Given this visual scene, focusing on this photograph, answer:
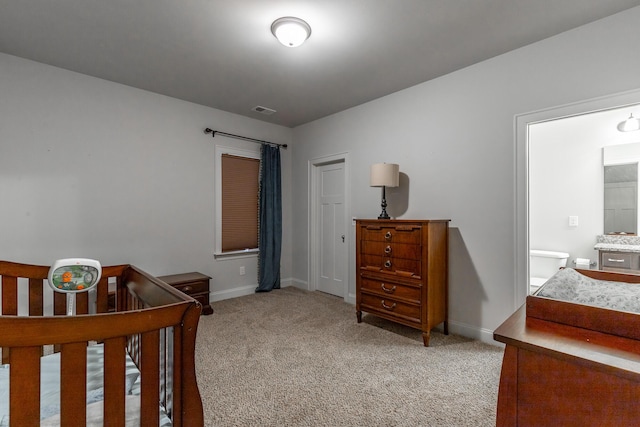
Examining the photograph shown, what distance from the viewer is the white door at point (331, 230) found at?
163 inches

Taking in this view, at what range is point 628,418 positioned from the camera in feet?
2.70

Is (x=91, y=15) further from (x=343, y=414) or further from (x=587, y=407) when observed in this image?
(x=587, y=407)

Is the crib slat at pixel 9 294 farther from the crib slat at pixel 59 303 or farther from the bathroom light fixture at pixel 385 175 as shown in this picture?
the bathroom light fixture at pixel 385 175

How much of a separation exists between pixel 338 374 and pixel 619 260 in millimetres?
3312

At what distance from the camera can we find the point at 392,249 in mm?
2822

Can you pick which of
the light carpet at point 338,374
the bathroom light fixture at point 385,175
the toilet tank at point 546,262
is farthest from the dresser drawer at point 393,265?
the toilet tank at point 546,262

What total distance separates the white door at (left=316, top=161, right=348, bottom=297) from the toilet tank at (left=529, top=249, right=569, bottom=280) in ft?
7.88

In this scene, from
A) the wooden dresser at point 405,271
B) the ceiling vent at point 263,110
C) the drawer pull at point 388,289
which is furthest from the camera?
the ceiling vent at point 263,110

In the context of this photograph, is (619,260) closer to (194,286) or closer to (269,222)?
(269,222)

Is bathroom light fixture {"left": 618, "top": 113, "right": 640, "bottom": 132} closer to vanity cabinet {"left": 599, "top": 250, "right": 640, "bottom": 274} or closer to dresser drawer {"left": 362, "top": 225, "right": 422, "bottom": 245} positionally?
vanity cabinet {"left": 599, "top": 250, "right": 640, "bottom": 274}

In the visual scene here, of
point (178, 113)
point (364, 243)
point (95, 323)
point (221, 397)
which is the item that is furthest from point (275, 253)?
point (95, 323)

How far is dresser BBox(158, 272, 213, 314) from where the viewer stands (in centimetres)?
328

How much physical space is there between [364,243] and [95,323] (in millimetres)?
2480

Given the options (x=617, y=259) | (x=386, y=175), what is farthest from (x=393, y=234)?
(x=617, y=259)
